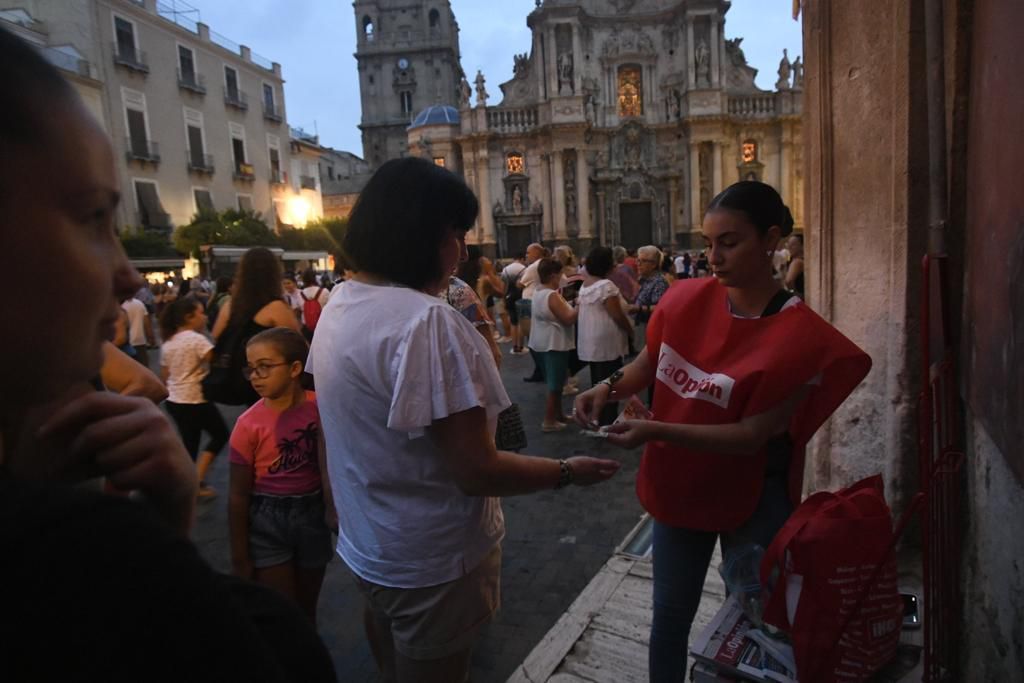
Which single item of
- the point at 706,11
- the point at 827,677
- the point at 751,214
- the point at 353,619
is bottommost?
the point at 353,619

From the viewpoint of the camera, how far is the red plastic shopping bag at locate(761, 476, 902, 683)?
172 cm

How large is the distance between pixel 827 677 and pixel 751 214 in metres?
1.39

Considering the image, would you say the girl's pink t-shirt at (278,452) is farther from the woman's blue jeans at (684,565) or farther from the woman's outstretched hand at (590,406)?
the woman's blue jeans at (684,565)

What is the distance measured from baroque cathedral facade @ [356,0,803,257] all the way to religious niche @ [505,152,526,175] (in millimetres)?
94

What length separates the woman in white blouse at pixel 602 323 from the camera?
6156 millimetres

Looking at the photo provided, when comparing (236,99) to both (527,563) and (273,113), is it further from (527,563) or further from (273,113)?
(527,563)

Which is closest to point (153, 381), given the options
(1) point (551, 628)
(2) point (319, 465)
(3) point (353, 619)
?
(2) point (319, 465)

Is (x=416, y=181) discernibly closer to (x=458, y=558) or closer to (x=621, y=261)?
(x=458, y=558)

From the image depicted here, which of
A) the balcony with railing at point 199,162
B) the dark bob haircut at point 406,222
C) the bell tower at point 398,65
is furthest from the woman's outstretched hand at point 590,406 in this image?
the bell tower at point 398,65

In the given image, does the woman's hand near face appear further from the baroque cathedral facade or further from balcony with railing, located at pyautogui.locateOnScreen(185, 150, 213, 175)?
the baroque cathedral facade

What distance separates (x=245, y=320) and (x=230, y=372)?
1.15 feet

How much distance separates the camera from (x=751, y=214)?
2018 mm

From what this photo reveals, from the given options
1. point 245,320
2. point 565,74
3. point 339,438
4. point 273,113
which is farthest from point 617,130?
→ point 339,438

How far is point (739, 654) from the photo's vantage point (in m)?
2.11
